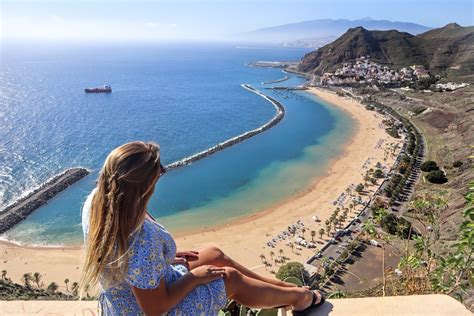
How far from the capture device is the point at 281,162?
31109 mm

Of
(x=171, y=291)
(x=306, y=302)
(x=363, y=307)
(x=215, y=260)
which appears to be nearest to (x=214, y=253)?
(x=215, y=260)

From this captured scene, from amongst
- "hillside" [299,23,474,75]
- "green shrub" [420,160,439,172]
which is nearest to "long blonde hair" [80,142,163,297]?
"green shrub" [420,160,439,172]

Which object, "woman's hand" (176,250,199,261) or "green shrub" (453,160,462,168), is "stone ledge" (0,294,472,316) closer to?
"woman's hand" (176,250,199,261)

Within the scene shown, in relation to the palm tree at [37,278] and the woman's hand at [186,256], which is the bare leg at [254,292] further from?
the palm tree at [37,278]

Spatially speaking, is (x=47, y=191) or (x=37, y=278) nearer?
(x=37, y=278)

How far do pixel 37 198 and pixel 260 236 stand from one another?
46.8ft

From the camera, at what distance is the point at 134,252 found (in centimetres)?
156

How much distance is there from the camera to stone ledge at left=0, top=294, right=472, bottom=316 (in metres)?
2.35

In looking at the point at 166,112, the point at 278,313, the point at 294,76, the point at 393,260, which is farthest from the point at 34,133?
the point at 294,76

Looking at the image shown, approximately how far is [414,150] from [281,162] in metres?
10.7

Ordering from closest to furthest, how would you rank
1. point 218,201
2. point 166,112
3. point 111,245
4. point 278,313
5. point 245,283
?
point 111,245, point 245,283, point 278,313, point 218,201, point 166,112

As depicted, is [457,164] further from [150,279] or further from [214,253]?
[150,279]

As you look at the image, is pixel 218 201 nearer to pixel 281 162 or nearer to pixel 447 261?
pixel 281 162

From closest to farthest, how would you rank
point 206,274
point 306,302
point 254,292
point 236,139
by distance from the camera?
point 206,274 → point 254,292 → point 306,302 → point 236,139
